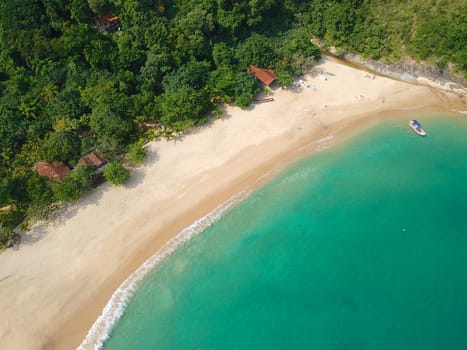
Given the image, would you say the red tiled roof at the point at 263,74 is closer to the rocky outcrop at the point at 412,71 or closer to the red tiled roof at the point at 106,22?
the rocky outcrop at the point at 412,71

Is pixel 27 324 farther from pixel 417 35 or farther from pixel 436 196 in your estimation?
pixel 417 35

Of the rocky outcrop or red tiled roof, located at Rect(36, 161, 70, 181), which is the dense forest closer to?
red tiled roof, located at Rect(36, 161, 70, 181)

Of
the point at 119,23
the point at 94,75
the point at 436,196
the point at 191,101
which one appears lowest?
the point at 436,196

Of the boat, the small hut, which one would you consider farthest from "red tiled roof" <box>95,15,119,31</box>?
the boat

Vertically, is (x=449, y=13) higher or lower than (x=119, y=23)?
lower

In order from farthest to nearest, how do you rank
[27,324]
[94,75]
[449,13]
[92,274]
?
[449,13], [94,75], [92,274], [27,324]

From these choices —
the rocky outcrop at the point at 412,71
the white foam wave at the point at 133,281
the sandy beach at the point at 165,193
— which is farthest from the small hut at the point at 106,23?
the rocky outcrop at the point at 412,71

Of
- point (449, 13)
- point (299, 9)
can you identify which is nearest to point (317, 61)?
point (299, 9)
